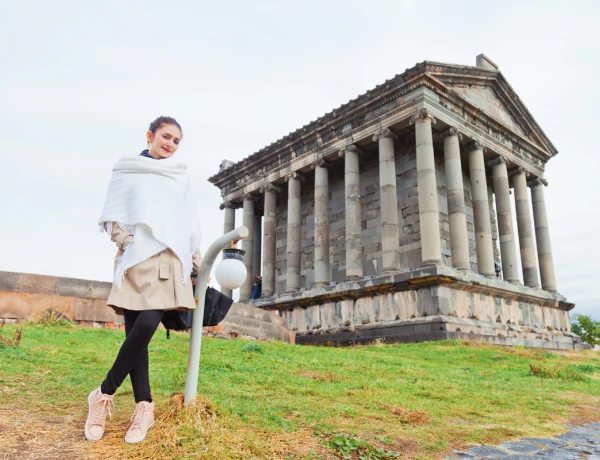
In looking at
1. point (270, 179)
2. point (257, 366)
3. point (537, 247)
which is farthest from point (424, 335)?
point (270, 179)

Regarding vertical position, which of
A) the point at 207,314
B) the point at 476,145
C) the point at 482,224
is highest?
the point at 476,145

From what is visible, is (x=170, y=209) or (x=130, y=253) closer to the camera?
(x=130, y=253)

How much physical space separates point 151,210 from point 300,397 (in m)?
3.30

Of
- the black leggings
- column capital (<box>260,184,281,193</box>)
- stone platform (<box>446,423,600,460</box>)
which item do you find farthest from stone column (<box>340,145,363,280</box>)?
the black leggings

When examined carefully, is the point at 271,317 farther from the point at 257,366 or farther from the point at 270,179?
the point at 270,179

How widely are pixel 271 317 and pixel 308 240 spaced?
10.4 m

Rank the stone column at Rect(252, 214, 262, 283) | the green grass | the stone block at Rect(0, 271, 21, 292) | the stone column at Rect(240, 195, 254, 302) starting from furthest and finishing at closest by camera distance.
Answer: the stone column at Rect(252, 214, 262, 283)
the stone column at Rect(240, 195, 254, 302)
the stone block at Rect(0, 271, 21, 292)
the green grass

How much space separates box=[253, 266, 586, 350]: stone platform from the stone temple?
5 centimetres

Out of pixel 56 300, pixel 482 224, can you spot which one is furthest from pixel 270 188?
pixel 56 300

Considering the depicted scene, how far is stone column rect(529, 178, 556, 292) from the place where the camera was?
24.3 m

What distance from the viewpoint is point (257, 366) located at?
8.20 meters

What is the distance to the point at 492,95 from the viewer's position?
79.9 feet

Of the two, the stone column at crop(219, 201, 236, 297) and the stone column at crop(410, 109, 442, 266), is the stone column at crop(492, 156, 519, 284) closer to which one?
the stone column at crop(410, 109, 442, 266)

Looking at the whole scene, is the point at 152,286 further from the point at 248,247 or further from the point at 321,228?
the point at 248,247
